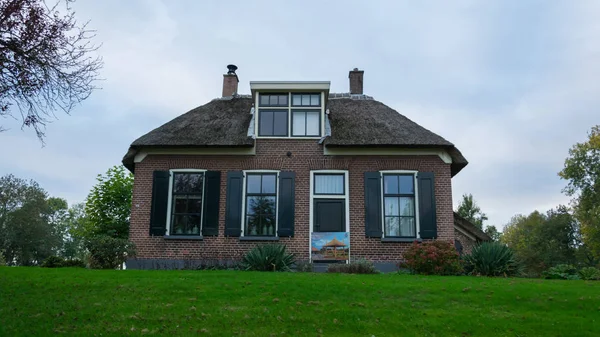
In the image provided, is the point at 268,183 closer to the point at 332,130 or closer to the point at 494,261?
the point at 332,130

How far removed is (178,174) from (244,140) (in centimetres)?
233

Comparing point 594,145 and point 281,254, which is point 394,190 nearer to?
point 281,254

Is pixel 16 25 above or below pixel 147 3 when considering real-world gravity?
below

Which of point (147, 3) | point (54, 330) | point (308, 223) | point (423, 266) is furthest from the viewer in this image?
point (308, 223)

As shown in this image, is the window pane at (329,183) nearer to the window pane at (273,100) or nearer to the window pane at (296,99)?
the window pane at (296,99)

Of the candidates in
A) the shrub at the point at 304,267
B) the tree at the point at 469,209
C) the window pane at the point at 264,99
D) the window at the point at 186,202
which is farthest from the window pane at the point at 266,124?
the tree at the point at 469,209

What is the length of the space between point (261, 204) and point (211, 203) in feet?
4.93

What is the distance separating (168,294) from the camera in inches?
338

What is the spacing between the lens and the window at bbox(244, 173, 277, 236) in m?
14.9

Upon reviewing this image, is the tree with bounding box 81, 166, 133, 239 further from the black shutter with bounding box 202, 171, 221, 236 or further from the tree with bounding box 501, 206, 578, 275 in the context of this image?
the tree with bounding box 501, 206, 578, 275

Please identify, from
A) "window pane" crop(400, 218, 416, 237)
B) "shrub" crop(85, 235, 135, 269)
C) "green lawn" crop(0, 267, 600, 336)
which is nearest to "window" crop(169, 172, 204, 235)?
"shrub" crop(85, 235, 135, 269)

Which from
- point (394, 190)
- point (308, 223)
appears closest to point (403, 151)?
point (394, 190)

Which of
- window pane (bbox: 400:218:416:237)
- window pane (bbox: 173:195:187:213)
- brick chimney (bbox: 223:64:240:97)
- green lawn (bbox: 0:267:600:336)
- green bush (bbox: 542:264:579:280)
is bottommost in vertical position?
green lawn (bbox: 0:267:600:336)

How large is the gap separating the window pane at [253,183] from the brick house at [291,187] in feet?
0.10
